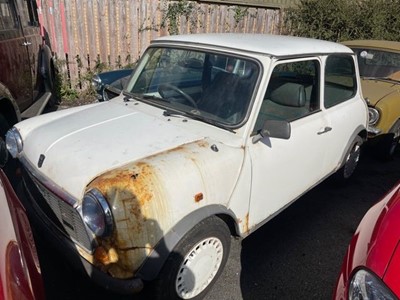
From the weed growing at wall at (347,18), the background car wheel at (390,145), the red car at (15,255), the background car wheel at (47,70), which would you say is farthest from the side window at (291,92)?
the weed growing at wall at (347,18)

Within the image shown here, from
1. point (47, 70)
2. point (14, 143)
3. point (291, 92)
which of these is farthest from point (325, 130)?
point (47, 70)

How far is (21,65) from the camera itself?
4.94 meters

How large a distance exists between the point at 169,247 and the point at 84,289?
1.02 m

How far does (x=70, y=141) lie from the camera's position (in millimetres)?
2461

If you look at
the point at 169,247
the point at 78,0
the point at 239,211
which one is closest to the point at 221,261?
the point at 239,211

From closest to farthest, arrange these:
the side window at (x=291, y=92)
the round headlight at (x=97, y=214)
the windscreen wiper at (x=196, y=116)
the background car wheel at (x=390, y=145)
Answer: the round headlight at (x=97, y=214)
the windscreen wiper at (x=196, y=116)
the side window at (x=291, y=92)
the background car wheel at (x=390, y=145)

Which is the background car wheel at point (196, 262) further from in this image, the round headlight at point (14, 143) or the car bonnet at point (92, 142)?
the round headlight at point (14, 143)

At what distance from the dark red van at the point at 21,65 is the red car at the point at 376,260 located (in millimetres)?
3618

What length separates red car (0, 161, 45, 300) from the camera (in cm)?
135

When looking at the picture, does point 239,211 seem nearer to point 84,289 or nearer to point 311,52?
point 84,289

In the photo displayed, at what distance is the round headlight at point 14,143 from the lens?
8.95 ft

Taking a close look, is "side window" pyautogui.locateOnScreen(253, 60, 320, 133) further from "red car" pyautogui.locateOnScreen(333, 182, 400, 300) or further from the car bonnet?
"red car" pyautogui.locateOnScreen(333, 182, 400, 300)

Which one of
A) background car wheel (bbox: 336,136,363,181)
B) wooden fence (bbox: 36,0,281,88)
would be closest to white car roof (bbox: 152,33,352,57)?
background car wheel (bbox: 336,136,363,181)

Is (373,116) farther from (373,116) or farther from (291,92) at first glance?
(291,92)
